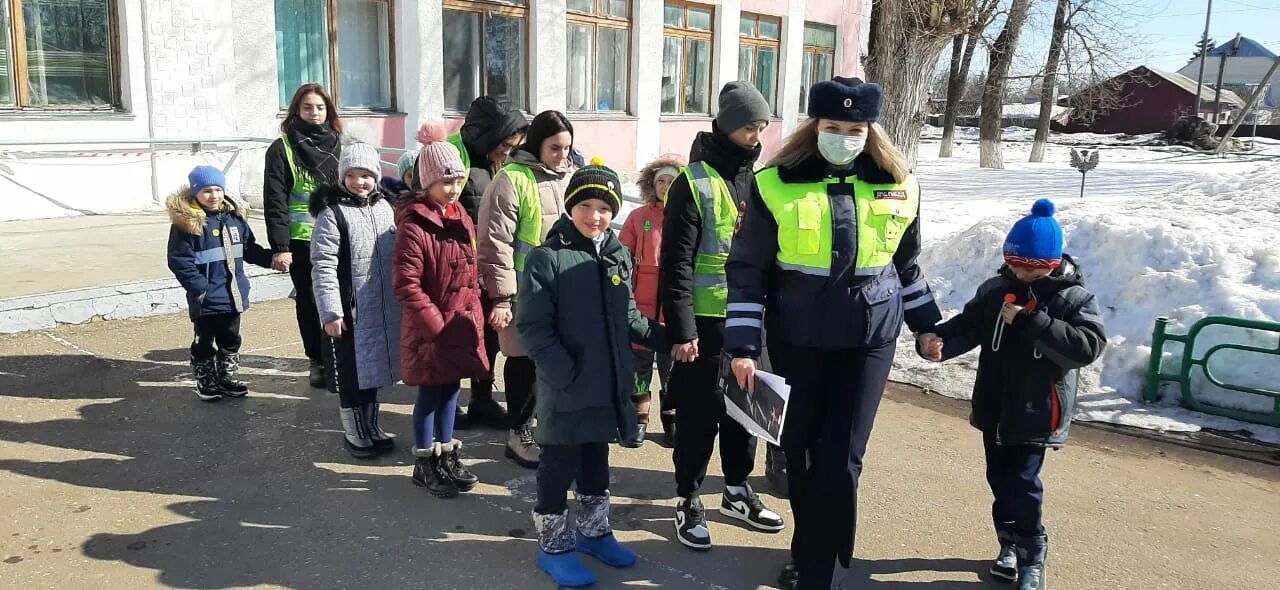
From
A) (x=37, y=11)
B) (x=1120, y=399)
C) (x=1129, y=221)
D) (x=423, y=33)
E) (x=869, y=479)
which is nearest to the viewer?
(x=869, y=479)

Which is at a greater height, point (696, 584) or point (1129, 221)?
point (1129, 221)

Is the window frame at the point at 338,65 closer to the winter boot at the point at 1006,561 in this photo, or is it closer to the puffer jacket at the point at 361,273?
the puffer jacket at the point at 361,273

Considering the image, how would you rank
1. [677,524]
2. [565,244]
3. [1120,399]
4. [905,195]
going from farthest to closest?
1. [1120,399]
2. [677,524]
3. [565,244]
4. [905,195]

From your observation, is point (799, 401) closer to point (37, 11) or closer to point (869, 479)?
point (869, 479)

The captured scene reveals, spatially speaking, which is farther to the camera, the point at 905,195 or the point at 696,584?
the point at 696,584

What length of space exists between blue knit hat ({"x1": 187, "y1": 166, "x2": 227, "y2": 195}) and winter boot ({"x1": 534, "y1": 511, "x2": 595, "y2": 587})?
117 inches

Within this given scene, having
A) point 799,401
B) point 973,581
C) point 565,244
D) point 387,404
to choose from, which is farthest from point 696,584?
point 387,404

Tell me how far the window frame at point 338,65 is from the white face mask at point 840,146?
10292 millimetres

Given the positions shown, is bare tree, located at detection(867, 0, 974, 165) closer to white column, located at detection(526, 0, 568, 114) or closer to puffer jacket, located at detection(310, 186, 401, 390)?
white column, located at detection(526, 0, 568, 114)

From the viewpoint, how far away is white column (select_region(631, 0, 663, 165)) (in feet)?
54.9

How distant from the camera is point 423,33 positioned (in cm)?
1320

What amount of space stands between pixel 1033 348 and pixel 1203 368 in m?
3.02

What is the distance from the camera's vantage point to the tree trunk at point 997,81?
22.5 m

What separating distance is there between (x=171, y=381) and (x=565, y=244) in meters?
3.47
